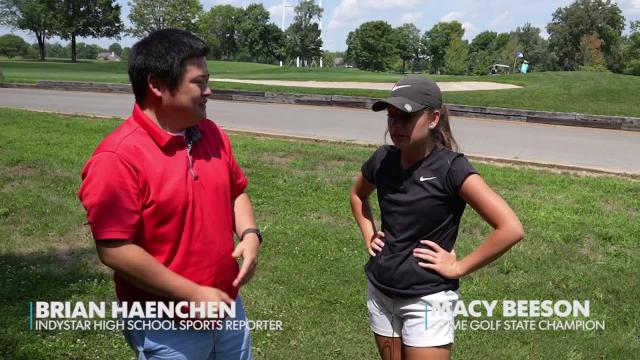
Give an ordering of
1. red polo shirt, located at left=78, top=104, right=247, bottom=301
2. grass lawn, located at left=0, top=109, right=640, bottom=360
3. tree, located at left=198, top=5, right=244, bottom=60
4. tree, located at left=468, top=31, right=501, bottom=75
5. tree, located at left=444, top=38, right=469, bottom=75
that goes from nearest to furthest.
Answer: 1. red polo shirt, located at left=78, top=104, right=247, bottom=301
2. grass lawn, located at left=0, top=109, right=640, bottom=360
3. tree, located at left=444, top=38, right=469, bottom=75
4. tree, located at left=468, top=31, right=501, bottom=75
5. tree, located at left=198, top=5, right=244, bottom=60

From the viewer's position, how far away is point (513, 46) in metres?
88.4

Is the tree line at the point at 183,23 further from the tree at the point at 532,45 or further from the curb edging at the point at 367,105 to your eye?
the tree at the point at 532,45

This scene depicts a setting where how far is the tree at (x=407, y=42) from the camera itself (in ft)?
288

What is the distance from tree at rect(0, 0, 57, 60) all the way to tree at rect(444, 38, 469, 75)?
48329 mm

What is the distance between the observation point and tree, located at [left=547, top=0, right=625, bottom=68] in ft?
212

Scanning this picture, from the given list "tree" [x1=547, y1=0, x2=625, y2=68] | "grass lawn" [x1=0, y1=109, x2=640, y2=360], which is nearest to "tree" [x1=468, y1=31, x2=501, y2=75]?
"tree" [x1=547, y1=0, x2=625, y2=68]

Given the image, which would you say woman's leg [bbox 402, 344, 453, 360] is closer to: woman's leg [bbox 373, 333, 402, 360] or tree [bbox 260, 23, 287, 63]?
woman's leg [bbox 373, 333, 402, 360]

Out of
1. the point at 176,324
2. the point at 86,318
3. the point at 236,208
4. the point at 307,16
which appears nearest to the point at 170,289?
the point at 176,324

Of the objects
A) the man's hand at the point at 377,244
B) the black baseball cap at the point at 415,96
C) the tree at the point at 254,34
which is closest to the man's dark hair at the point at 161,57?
the black baseball cap at the point at 415,96

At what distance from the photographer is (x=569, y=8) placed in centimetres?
6506

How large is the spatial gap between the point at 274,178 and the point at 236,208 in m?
5.38

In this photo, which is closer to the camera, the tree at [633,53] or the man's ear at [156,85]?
the man's ear at [156,85]

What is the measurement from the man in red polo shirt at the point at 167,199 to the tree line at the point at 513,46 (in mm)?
50618

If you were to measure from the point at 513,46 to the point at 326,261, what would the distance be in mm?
91065
